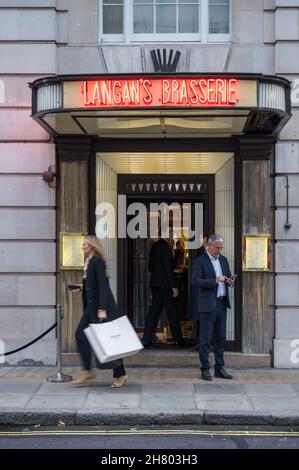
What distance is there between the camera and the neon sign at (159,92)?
891cm

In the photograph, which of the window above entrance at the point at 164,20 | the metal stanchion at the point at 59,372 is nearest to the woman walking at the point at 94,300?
the metal stanchion at the point at 59,372

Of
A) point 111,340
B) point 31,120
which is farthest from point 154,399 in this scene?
point 31,120

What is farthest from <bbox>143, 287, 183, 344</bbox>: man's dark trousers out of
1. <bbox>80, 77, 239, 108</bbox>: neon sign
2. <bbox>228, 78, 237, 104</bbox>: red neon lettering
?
<bbox>228, 78, 237, 104</bbox>: red neon lettering

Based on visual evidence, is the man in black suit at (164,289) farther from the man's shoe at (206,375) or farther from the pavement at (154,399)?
the man's shoe at (206,375)

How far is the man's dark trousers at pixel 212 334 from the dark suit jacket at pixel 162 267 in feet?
5.68

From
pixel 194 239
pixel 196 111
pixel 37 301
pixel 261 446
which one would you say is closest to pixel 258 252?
pixel 194 239

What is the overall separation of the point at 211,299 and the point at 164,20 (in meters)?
4.60

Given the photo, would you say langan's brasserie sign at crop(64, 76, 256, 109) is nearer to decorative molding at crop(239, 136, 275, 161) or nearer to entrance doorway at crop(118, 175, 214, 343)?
decorative molding at crop(239, 136, 275, 161)

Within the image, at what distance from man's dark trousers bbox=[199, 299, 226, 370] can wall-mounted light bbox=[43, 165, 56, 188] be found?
10.3ft

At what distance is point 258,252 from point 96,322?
2912 millimetres

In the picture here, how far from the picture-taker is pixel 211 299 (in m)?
9.49

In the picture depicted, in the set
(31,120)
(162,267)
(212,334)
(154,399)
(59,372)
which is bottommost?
(154,399)

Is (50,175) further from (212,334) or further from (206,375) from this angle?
(206,375)
